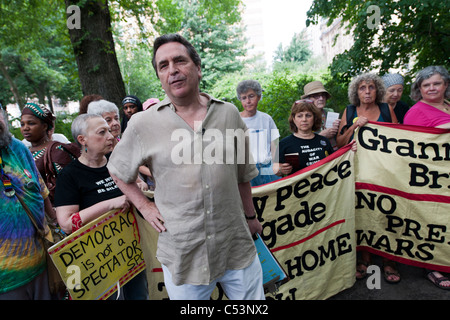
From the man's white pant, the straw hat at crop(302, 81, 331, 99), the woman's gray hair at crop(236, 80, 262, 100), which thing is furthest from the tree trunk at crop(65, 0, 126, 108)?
the man's white pant

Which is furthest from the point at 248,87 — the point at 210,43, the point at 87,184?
the point at 210,43

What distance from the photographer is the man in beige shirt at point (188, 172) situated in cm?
152

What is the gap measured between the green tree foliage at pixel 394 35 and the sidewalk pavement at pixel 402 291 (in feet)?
11.4

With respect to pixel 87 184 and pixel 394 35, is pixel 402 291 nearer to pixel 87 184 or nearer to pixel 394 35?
pixel 87 184

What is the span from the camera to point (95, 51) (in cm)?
559

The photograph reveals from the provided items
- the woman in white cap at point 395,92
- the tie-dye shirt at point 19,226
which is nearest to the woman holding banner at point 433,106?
the woman in white cap at point 395,92

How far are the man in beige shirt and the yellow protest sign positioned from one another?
61cm

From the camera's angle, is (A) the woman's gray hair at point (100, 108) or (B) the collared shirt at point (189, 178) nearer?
(B) the collared shirt at point (189, 178)

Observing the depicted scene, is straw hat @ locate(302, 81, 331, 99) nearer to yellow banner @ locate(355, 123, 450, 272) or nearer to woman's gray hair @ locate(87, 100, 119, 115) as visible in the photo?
yellow banner @ locate(355, 123, 450, 272)

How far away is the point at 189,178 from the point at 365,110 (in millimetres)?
2689

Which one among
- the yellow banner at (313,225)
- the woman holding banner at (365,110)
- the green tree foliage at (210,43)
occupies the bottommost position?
the yellow banner at (313,225)

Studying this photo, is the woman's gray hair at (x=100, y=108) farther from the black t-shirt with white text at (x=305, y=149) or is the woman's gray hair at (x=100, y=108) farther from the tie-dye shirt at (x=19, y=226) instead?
the black t-shirt with white text at (x=305, y=149)
